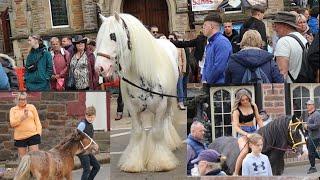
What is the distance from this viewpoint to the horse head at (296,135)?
394cm

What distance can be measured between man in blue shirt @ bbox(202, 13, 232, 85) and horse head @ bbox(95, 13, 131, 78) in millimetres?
449

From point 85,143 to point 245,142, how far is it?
98cm

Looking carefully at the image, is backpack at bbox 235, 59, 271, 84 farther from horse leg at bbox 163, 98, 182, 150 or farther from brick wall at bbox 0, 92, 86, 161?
brick wall at bbox 0, 92, 86, 161

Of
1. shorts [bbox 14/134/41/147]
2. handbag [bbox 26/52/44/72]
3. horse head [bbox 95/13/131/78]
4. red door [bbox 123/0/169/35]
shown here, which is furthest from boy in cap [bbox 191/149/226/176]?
handbag [bbox 26/52/44/72]

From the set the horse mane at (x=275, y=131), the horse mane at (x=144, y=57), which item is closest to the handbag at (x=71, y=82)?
the horse mane at (x=144, y=57)

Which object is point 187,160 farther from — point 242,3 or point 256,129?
point 242,3

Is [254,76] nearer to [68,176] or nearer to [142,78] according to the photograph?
[142,78]

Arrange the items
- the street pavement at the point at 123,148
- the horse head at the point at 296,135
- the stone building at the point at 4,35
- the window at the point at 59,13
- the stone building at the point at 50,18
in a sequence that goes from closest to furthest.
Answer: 1. the horse head at the point at 296,135
2. the street pavement at the point at 123,148
3. the stone building at the point at 50,18
4. the window at the point at 59,13
5. the stone building at the point at 4,35

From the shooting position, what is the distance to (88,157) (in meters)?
4.34

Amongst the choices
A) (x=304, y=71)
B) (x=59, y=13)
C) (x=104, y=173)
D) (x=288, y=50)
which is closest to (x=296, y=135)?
(x=304, y=71)

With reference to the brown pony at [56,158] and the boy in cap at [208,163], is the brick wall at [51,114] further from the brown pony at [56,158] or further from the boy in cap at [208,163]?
the boy in cap at [208,163]

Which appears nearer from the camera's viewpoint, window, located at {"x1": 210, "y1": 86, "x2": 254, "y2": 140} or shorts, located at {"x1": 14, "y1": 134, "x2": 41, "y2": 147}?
window, located at {"x1": 210, "y1": 86, "x2": 254, "y2": 140}

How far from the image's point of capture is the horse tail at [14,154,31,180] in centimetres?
427

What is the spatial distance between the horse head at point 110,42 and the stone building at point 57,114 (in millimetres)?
312
